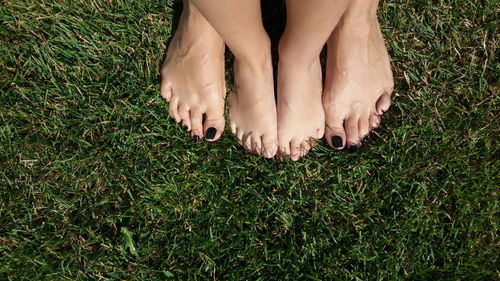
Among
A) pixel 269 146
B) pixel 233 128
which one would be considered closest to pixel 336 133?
pixel 269 146

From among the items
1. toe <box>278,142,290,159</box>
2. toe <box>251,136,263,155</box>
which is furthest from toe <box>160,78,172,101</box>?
toe <box>278,142,290,159</box>

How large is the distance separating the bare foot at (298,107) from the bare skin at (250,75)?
37mm

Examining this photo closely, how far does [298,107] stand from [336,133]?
19 centimetres

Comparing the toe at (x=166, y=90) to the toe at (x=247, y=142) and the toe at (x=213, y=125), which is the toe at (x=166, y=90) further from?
the toe at (x=247, y=142)

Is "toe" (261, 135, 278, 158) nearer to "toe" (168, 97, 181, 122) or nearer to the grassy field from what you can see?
the grassy field

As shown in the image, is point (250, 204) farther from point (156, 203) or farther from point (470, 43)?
point (470, 43)

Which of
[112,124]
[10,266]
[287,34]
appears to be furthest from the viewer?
[112,124]

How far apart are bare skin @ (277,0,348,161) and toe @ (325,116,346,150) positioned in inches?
1.1

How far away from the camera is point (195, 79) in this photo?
1.86m

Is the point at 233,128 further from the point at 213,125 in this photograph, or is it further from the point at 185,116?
the point at 185,116

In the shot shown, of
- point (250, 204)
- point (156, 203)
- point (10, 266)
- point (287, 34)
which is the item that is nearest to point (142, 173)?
point (156, 203)

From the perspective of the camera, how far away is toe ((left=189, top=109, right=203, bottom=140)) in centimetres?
188

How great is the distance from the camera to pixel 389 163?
184cm

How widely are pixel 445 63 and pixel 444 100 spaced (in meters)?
0.16
